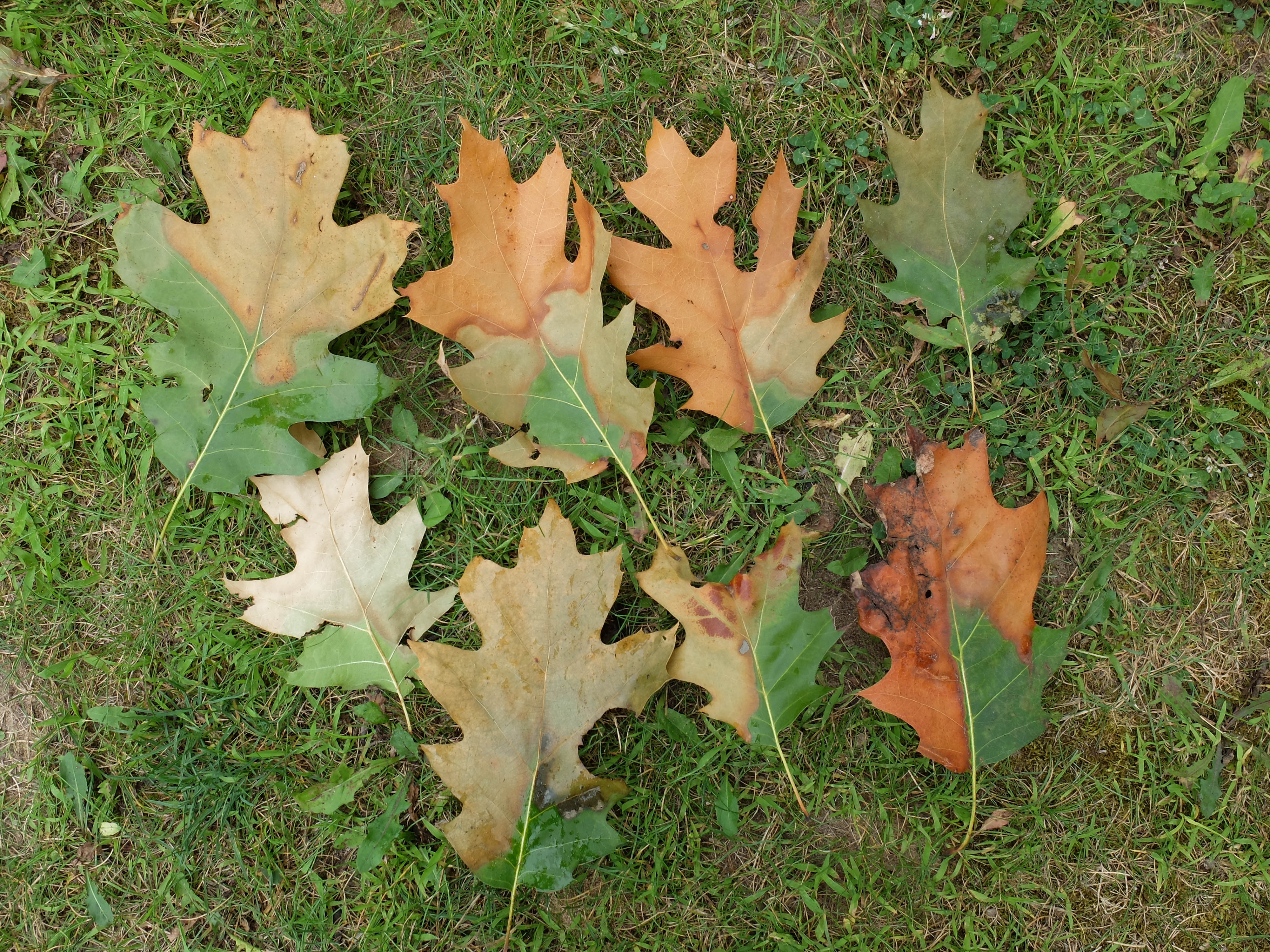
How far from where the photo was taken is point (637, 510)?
2.39 m

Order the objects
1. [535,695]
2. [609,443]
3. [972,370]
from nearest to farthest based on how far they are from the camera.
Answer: [535,695]
[609,443]
[972,370]

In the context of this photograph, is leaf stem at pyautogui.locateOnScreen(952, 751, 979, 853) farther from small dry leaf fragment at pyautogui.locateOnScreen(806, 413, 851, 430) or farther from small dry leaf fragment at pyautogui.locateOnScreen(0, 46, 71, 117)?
small dry leaf fragment at pyautogui.locateOnScreen(0, 46, 71, 117)

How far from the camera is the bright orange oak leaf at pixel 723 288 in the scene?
2.22 m

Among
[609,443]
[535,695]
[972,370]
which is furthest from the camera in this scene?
[972,370]

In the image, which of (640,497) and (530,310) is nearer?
(530,310)

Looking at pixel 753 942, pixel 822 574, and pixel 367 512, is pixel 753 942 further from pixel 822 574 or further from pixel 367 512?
pixel 367 512

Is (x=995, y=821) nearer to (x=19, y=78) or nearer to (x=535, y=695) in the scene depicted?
(x=535, y=695)

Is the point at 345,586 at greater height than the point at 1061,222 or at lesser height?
lesser

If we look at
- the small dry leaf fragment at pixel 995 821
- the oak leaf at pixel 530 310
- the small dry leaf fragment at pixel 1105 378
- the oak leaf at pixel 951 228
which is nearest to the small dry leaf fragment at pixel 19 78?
the oak leaf at pixel 530 310

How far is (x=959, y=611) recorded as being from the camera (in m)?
2.17

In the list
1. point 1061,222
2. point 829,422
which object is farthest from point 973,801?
point 1061,222

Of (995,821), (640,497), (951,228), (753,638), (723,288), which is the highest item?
(951,228)

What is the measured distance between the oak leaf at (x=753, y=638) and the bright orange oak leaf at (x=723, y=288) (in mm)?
427

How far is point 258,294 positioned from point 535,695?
53.4 inches
